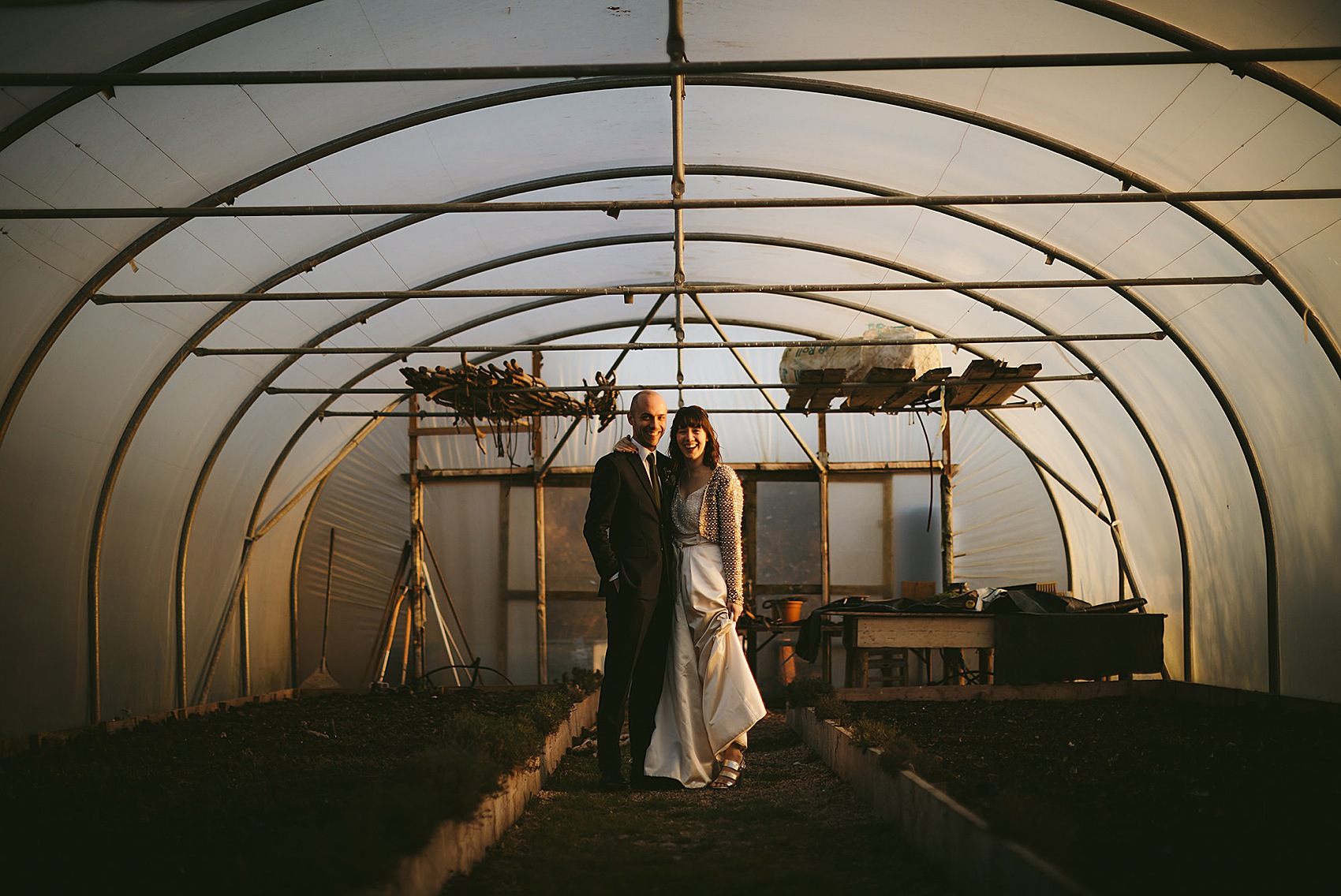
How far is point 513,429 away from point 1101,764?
26.4 feet

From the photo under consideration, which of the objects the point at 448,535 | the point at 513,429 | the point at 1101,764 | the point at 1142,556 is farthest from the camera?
the point at 448,535

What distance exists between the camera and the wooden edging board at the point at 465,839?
3203 mm

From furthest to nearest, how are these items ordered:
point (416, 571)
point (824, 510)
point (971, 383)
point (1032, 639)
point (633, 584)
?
point (824, 510) < point (416, 571) < point (971, 383) < point (1032, 639) < point (633, 584)

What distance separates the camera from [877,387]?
1041 cm

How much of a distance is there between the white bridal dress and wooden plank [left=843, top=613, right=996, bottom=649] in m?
3.32

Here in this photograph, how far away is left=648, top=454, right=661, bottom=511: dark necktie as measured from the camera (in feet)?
19.0

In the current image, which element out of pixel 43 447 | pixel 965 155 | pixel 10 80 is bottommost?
pixel 43 447

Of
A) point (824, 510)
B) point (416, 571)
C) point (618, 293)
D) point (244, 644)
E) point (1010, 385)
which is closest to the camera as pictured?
point (618, 293)

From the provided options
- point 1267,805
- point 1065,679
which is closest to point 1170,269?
point 1065,679

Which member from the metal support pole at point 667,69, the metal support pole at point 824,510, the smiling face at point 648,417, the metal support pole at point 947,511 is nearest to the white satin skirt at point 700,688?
the smiling face at point 648,417

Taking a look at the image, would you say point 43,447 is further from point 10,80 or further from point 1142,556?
point 1142,556

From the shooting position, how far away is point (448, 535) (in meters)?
13.8

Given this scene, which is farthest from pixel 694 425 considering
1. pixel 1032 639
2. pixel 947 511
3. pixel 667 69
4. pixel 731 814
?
pixel 947 511

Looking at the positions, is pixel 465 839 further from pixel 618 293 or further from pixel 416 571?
pixel 416 571
